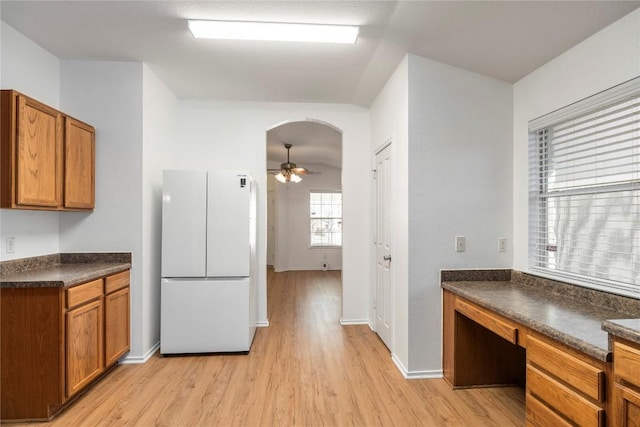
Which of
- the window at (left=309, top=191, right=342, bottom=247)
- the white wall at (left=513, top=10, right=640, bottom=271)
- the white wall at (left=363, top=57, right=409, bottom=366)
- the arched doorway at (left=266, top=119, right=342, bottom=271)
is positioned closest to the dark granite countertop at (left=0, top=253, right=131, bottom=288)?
the white wall at (left=363, top=57, right=409, bottom=366)

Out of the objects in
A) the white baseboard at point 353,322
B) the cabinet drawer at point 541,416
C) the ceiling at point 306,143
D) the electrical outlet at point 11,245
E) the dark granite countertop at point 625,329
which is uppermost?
the ceiling at point 306,143

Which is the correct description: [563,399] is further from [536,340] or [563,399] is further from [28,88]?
[28,88]

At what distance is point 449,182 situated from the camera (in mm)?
2812

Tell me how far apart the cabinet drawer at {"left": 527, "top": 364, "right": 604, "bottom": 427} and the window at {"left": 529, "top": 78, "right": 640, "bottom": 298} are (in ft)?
2.40

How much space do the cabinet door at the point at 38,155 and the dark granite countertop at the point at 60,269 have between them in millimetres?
504

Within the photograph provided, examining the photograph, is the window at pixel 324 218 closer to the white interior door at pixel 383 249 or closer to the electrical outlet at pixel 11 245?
the white interior door at pixel 383 249

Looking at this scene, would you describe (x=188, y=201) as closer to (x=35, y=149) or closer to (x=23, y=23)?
(x=35, y=149)

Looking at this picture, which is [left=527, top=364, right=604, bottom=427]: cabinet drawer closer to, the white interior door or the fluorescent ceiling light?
the white interior door

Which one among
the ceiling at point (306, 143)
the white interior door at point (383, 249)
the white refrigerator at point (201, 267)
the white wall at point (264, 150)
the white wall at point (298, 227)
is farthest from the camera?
the white wall at point (298, 227)

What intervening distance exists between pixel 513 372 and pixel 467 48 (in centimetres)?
252

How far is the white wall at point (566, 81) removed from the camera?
1940mm

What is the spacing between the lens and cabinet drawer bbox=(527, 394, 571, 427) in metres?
1.62

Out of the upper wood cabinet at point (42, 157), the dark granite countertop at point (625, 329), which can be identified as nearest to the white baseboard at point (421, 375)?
the dark granite countertop at point (625, 329)

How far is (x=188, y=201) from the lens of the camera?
322cm
